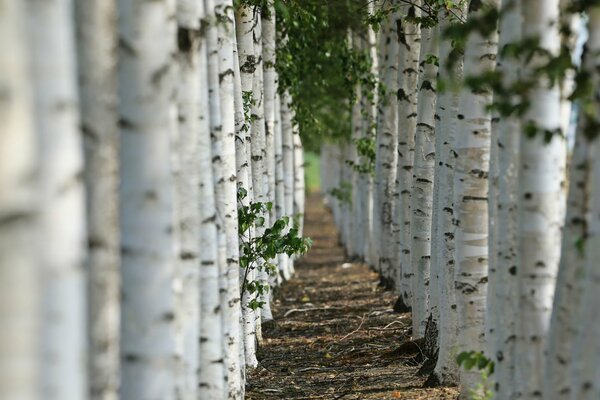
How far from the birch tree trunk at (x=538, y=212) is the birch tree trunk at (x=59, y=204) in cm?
309

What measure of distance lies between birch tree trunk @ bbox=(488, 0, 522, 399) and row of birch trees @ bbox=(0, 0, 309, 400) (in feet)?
5.77

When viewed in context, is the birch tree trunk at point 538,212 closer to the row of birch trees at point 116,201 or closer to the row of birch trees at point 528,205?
the row of birch trees at point 528,205

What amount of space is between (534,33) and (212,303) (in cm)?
256

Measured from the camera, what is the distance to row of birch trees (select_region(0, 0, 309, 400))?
3.40m

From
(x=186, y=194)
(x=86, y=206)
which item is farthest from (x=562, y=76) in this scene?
(x=86, y=206)

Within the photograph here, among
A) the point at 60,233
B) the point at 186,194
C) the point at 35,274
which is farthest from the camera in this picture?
the point at 186,194

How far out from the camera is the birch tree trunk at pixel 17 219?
131 inches

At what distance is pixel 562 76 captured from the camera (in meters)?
5.76

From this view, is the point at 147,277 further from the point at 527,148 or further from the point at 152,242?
the point at 527,148

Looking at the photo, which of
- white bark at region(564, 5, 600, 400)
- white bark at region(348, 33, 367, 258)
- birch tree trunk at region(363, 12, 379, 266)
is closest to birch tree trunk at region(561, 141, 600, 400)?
white bark at region(564, 5, 600, 400)

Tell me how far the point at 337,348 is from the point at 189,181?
8.03 meters

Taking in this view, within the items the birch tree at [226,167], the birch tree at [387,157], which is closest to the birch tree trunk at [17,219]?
the birch tree at [226,167]

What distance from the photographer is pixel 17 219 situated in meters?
3.37

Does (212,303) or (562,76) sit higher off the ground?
(562,76)
